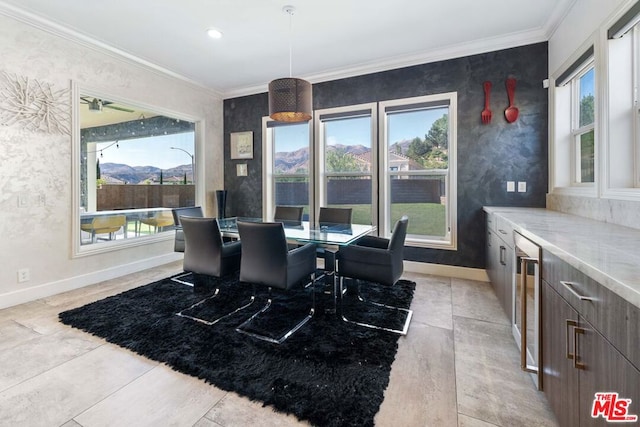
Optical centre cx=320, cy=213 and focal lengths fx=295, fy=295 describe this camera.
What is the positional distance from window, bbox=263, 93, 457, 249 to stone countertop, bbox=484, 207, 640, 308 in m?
1.89

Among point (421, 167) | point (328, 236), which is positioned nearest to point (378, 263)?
point (328, 236)

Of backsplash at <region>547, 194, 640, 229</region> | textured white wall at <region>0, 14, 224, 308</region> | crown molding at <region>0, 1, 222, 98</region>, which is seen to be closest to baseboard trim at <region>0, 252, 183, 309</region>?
textured white wall at <region>0, 14, 224, 308</region>

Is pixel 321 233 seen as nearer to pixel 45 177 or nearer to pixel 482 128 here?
pixel 482 128

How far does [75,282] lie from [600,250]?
449 cm

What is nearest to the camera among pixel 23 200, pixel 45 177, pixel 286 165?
pixel 23 200

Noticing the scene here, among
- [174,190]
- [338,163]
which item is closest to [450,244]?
[338,163]

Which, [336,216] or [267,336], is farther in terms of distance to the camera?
[336,216]

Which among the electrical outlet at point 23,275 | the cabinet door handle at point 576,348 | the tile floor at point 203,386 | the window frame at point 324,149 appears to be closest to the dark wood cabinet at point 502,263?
the tile floor at point 203,386

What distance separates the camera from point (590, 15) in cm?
232

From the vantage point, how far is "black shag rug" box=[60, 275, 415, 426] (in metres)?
1.58

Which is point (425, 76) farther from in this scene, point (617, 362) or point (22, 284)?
point (22, 284)

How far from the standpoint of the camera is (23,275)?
2.93 metres

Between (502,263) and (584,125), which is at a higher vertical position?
(584,125)

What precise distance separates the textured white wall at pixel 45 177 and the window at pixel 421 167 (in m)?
3.45
